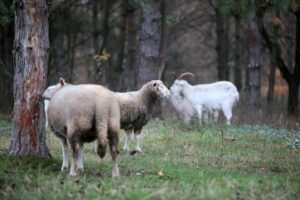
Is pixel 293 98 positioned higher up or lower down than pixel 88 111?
higher up

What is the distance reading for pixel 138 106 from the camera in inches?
460

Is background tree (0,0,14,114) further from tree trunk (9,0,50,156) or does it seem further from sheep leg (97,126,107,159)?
sheep leg (97,126,107,159)

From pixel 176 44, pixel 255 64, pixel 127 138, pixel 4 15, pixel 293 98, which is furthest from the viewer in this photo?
pixel 176 44

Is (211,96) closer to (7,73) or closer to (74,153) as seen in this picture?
(7,73)

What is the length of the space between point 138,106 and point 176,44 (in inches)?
1063

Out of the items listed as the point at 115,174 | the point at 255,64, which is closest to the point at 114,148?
the point at 115,174

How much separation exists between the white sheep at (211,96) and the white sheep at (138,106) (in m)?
7.79

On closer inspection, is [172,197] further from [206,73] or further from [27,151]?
[206,73]

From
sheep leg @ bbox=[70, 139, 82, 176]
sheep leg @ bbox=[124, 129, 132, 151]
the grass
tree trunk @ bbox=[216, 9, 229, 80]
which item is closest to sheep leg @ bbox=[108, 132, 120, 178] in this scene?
the grass

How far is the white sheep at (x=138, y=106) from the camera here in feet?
37.5

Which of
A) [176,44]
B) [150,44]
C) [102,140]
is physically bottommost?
[102,140]

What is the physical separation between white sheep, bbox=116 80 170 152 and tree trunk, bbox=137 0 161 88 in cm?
583

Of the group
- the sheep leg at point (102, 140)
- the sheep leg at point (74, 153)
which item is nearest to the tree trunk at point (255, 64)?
the sheep leg at point (74, 153)

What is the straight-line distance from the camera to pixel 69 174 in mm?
8625
